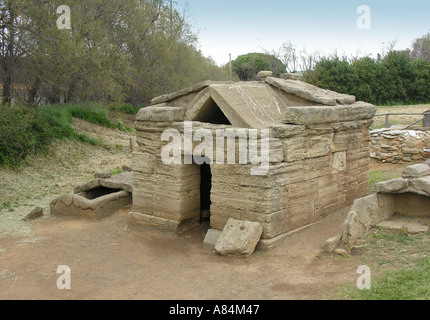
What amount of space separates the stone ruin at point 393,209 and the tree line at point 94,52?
9.71m

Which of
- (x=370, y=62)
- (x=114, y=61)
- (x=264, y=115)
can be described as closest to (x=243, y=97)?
(x=264, y=115)

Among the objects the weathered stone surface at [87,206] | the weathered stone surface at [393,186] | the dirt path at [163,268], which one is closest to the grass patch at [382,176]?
the dirt path at [163,268]

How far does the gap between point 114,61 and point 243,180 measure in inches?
474

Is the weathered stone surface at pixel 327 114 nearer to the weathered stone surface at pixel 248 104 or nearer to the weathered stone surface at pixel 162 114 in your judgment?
the weathered stone surface at pixel 248 104

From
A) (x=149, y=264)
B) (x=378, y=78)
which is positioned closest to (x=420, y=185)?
(x=149, y=264)

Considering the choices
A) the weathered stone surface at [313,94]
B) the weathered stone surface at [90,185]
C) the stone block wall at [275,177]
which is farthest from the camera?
the weathered stone surface at [90,185]

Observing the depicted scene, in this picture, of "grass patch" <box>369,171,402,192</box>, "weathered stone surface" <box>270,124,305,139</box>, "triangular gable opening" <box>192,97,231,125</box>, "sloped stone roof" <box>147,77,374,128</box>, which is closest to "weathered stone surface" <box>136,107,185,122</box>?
"sloped stone roof" <box>147,77,374,128</box>

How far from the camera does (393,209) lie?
821 centimetres

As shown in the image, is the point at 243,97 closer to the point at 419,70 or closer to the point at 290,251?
the point at 290,251

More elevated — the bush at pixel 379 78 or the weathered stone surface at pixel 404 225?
the bush at pixel 379 78

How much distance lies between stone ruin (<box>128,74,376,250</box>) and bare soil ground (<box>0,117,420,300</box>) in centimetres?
44

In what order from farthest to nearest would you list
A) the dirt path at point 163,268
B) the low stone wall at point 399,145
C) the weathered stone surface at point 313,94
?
the low stone wall at point 399,145, the weathered stone surface at point 313,94, the dirt path at point 163,268

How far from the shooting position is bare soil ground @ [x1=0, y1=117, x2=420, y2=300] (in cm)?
629

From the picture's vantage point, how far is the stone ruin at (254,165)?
7.82 meters
